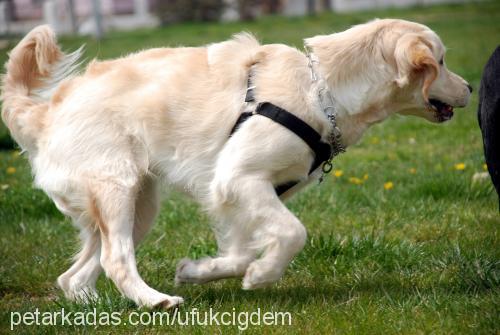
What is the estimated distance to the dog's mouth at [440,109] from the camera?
4.19 meters

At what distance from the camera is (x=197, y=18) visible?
90.8 ft

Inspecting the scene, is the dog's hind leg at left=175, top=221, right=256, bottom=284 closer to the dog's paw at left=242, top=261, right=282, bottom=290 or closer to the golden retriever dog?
the golden retriever dog

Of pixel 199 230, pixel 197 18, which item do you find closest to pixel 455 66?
pixel 199 230

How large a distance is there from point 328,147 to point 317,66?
0.47 meters

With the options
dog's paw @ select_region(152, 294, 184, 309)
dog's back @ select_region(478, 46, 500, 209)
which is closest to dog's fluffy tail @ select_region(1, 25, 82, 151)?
dog's paw @ select_region(152, 294, 184, 309)

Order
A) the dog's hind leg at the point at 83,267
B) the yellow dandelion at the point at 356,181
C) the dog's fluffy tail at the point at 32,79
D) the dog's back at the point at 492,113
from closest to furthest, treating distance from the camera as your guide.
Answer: the dog's back at the point at 492,113
the dog's hind leg at the point at 83,267
the dog's fluffy tail at the point at 32,79
the yellow dandelion at the point at 356,181

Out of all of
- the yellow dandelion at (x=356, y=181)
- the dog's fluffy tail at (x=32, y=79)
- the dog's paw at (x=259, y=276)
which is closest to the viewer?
the dog's paw at (x=259, y=276)

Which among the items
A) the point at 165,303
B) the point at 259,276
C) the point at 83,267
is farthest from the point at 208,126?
the point at 83,267

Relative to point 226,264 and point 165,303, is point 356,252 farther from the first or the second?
point 165,303

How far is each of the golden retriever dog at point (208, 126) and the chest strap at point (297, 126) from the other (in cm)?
3

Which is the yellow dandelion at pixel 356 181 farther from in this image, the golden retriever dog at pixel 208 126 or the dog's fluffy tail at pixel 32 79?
the dog's fluffy tail at pixel 32 79

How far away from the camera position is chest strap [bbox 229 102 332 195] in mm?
3891

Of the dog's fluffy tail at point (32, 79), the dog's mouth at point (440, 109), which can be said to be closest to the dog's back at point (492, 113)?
the dog's mouth at point (440, 109)

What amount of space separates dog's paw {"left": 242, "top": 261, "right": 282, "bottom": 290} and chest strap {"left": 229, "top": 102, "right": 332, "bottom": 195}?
2.18ft
